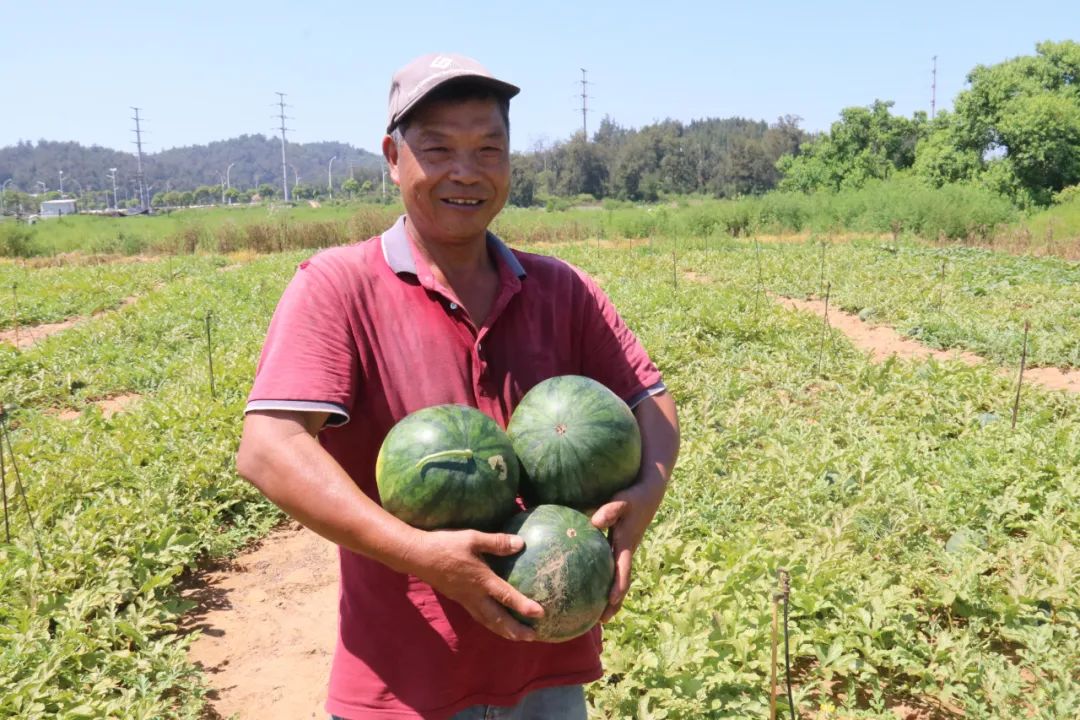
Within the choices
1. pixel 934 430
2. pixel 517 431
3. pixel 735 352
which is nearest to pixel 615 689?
pixel 517 431

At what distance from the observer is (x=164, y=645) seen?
3.93 metres

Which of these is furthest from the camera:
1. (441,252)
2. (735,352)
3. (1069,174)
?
(1069,174)

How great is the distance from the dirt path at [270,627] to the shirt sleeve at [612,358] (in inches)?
103

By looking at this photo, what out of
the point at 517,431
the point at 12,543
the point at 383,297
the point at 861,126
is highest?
the point at 861,126

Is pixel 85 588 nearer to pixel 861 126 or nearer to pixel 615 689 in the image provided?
pixel 615 689

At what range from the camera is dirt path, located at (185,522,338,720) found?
3.88 m

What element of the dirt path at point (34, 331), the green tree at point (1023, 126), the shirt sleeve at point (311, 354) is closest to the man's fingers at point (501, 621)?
the shirt sleeve at point (311, 354)

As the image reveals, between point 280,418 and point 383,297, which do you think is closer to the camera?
point 280,418

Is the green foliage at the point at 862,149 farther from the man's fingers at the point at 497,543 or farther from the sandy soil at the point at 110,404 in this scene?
the man's fingers at the point at 497,543

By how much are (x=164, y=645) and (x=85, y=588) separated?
698mm

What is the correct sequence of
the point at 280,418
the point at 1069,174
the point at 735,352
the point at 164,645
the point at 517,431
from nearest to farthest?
the point at 280,418 < the point at 517,431 < the point at 164,645 < the point at 735,352 < the point at 1069,174

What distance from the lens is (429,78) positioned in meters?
1.75

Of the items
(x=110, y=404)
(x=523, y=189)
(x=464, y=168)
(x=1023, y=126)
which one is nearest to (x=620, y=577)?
(x=464, y=168)

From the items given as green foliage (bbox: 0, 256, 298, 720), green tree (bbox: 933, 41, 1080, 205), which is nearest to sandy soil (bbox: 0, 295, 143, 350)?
green foliage (bbox: 0, 256, 298, 720)
